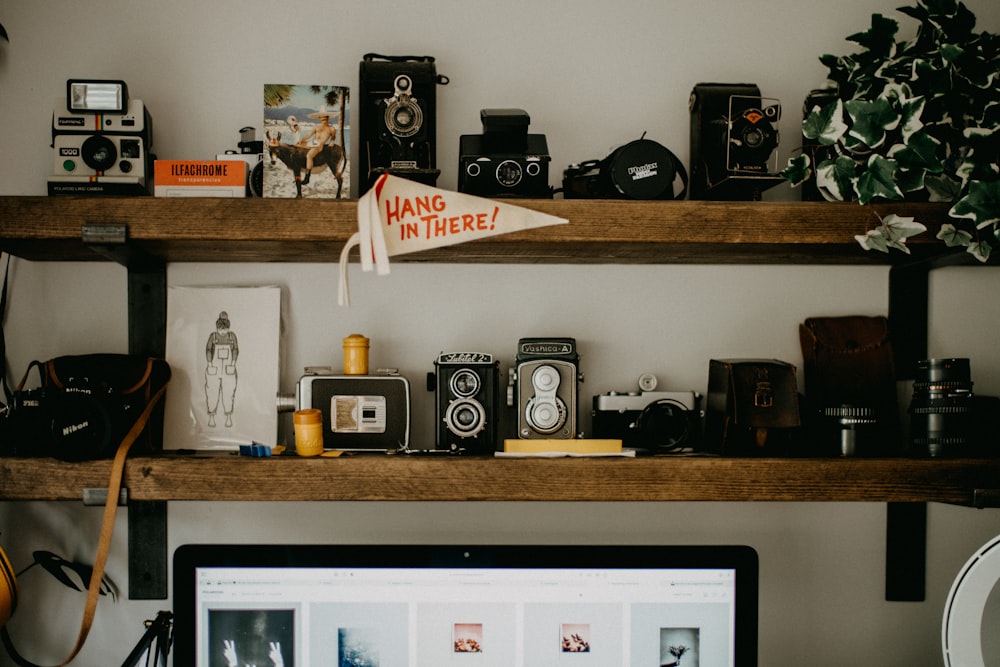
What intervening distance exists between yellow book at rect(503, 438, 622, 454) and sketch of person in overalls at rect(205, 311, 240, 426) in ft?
1.70

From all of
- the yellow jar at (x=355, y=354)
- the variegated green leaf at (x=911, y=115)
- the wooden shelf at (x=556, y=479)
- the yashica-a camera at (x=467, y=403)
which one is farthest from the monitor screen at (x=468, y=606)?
the variegated green leaf at (x=911, y=115)

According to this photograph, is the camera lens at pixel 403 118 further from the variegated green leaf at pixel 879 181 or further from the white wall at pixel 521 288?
the variegated green leaf at pixel 879 181

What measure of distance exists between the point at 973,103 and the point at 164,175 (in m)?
1.21

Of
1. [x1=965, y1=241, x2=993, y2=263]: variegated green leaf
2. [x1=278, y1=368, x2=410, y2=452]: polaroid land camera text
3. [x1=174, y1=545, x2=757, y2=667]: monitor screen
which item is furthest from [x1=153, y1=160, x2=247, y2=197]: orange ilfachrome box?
[x1=965, y1=241, x2=993, y2=263]: variegated green leaf

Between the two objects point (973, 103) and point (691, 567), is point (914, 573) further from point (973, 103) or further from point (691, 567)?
point (973, 103)

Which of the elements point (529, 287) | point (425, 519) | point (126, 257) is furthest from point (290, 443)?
point (529, 287)

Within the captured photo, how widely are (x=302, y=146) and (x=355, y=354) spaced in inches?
13.4

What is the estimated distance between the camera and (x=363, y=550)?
93 centimetres

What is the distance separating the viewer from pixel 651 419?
108 centimetres

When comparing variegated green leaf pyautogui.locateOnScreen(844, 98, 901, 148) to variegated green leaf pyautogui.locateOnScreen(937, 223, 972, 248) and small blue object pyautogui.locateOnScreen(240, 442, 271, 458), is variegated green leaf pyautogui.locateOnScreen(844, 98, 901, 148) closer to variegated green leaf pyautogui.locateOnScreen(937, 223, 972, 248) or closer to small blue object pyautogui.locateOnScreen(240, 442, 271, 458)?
variegated green leaf pyautogui.locateOnScreen(937, 223, 972, 248)

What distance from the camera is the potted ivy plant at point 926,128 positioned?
92cm

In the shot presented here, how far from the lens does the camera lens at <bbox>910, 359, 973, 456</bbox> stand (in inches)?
38.6

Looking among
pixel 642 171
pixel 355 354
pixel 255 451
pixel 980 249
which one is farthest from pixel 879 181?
pixel 255 451

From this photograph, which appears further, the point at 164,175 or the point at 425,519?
the point at 425,519
